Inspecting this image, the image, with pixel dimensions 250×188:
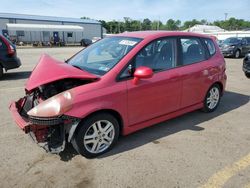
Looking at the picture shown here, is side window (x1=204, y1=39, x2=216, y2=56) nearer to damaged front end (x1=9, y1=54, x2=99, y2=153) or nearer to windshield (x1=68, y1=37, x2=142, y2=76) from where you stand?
windshield (x1=68, y1=37, x2=142, y2=76)

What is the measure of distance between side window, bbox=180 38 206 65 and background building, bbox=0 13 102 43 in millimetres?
42577

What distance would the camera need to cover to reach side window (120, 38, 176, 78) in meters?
3.72

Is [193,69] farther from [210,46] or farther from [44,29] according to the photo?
[44,29]

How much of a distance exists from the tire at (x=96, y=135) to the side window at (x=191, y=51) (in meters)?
1.85

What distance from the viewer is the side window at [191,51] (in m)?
4.53

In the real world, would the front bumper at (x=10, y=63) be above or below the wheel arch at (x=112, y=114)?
above

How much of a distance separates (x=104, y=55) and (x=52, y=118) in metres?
1.59

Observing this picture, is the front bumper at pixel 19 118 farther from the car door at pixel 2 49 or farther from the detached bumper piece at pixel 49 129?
the car door at pixel 2 49

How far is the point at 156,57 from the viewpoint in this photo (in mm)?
4109

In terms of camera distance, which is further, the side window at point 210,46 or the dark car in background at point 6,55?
the dark car in background at point 6,55

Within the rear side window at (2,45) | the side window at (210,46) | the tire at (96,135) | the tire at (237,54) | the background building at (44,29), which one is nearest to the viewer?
the tire at (96,135)

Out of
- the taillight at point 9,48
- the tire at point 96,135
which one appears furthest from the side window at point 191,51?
the taillight at point 9,48

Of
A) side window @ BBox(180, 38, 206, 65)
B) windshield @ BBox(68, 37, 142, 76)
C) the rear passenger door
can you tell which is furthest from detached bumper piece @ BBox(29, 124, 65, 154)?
side window @ BBox(180, 38, 206, 65)

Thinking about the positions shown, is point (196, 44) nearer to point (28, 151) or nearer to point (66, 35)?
point (28, 151)
